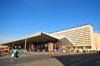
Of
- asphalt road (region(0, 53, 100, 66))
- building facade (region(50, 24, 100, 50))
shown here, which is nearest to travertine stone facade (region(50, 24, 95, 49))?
building facade (region(50, 24, 100, 50))

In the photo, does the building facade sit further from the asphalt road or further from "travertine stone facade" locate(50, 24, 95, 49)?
the asphalt road

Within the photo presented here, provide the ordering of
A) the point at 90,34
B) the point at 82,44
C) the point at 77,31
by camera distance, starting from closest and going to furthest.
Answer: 1. the point at 90,34
2. the point at 82,44
3. the point at 77,31

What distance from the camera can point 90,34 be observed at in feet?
336

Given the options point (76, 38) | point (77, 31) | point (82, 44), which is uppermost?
point (77, 31)

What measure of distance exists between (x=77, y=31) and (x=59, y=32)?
3266 cm

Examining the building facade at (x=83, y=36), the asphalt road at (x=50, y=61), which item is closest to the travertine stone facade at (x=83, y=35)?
the building facade at (x=83, y=36)

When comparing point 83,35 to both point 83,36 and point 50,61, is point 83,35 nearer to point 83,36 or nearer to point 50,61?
point 83,36

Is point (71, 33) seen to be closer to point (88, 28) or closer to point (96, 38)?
point (88, 28)

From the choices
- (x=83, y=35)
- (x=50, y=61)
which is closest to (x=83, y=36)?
(x=83, y=35)

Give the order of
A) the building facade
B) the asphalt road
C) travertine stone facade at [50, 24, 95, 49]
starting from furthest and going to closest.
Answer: the building facade, travertine stone facade at [50, 24, 95, 49], the asphalt road

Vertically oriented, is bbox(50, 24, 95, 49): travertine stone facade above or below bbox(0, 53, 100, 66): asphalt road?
above

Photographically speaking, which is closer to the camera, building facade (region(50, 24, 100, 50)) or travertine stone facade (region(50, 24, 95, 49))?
travertine stone facade (region(50, 24, 95, 49))

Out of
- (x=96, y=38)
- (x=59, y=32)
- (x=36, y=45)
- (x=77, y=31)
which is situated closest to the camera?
(x=36, y=45)

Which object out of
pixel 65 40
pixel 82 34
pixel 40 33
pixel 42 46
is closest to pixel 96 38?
pixel 82 34
